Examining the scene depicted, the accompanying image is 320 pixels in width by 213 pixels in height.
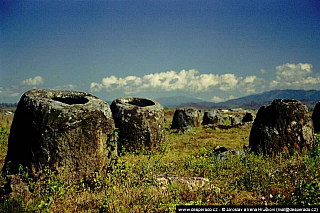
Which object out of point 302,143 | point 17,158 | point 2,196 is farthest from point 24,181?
point 302,143

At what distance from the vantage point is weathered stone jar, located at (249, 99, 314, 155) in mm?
11531

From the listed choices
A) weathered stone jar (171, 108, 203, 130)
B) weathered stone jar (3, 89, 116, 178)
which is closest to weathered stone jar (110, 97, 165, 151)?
weathered stone jar (3, 89, 116, 178)

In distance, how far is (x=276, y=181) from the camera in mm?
7152

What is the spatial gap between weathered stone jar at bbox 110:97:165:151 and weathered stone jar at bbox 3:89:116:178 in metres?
4.78

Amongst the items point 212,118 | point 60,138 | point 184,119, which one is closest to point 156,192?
point 60,138

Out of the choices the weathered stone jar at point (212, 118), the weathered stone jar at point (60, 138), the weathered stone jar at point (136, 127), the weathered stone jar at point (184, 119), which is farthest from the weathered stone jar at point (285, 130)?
the weathered stone jar at point (212, 118)

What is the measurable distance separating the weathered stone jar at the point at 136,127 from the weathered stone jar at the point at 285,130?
4.93 metres

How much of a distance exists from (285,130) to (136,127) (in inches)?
261

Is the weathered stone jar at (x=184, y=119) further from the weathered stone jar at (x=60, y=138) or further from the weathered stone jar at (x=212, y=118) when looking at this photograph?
the weathered stone jar at (x=60, y=138)

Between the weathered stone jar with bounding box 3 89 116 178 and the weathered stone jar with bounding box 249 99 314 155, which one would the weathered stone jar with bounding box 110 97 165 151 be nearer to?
the weathered stone jar with bounding box 3 89 116 178

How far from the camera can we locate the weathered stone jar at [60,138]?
7.45 meters

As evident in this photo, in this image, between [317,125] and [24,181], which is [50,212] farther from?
[317,125]

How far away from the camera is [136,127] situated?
13.4 meters

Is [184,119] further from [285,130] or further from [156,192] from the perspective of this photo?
[156,192]
